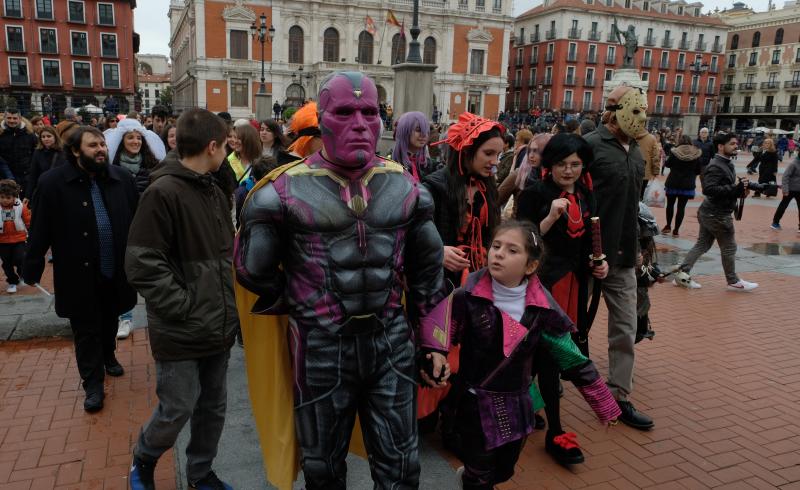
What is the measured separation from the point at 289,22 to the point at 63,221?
5367cm

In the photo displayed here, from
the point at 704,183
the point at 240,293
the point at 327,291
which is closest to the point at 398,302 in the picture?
the point at 327,291

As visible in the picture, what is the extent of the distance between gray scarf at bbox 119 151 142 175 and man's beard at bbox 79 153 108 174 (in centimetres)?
214

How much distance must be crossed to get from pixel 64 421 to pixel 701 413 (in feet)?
15.3

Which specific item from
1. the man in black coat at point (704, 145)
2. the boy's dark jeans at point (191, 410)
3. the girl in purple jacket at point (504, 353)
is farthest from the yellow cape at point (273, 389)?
the man in black coat at point (704, 145)

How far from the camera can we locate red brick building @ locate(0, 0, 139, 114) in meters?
48.7

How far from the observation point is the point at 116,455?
12.1 feet

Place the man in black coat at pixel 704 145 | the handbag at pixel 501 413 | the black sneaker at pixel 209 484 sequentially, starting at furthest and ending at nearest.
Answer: the man in black coat at pixel 704 145
the black sneaker at pixel 209 484
the handbag at pixel 501 413

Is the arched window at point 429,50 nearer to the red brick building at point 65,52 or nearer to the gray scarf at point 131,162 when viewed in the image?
the red brick building at point 65,52

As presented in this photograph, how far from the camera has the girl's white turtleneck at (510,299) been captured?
2988 mm

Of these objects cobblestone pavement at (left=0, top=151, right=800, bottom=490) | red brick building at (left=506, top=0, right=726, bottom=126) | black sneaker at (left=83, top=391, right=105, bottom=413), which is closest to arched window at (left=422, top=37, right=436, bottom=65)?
red brick building at (left=506, top=0, right=726, bottom=126)

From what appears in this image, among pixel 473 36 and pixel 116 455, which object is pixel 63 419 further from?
pixel 473 36

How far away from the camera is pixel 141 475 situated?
311 cm

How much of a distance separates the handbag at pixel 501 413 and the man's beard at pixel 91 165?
3.01 m

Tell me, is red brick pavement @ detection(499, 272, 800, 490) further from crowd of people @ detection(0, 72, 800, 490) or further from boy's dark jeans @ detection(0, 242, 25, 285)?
boy's dark jeans @ detection(0, 242, 25, 285)
